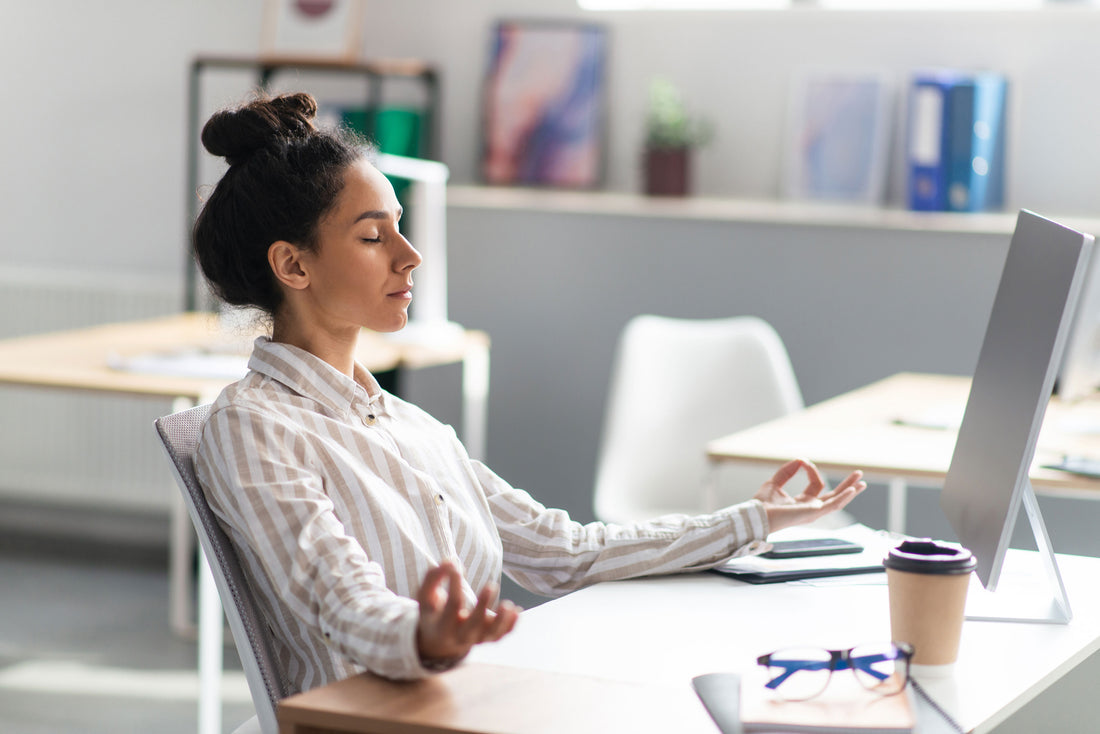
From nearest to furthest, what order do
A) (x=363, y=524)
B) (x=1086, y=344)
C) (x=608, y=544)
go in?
(x=363, y=524), (x=608, y=544), (x=1086, y=344)

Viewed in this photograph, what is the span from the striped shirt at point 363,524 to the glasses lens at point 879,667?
0.37m

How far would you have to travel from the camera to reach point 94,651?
3.40 m

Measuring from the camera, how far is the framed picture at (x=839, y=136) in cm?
367

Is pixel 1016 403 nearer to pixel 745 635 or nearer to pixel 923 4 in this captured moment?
pixel 745 635

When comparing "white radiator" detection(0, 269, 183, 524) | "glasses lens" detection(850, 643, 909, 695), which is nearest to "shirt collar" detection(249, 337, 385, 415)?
"glasses lens" detection(850, 643, 909, 695)

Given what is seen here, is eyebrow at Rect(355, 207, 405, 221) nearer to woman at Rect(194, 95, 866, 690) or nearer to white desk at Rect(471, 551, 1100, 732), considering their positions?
woman at Rect(194, 95, 866, 690)

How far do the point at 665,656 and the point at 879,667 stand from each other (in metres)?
0.23

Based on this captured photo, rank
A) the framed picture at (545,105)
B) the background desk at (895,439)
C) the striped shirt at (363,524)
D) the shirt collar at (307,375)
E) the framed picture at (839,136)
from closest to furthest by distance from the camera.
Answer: the striped shirt at (363,524) → the shirt collar at (307,375) → the background desk at (895,439) → the framed picture at (839,136) → the framed picture at (545,105)

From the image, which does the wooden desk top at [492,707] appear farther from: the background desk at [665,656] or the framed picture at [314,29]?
the framed picture at [314,29]

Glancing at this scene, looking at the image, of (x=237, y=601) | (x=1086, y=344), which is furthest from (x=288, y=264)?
(x=1086, y=344)

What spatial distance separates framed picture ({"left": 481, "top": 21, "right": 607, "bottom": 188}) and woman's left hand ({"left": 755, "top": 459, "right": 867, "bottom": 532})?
2.39 meters

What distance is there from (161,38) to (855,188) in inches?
85.6

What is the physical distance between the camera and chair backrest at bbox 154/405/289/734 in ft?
4.64

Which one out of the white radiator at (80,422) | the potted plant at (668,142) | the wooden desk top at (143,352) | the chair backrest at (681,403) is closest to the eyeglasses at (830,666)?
the wooden desk top at (143,352)
